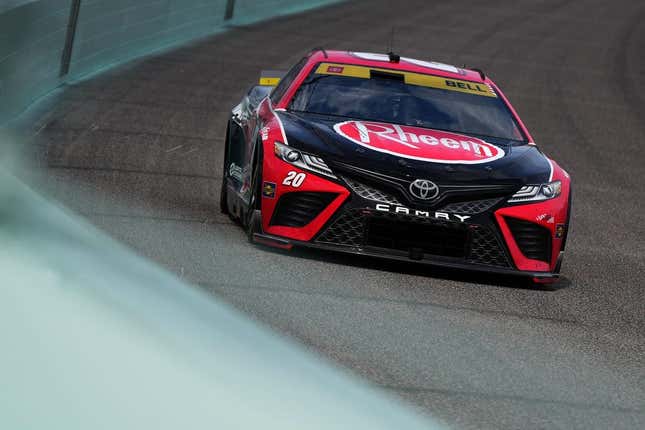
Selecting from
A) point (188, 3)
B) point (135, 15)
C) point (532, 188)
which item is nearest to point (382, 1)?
point (188, 3)

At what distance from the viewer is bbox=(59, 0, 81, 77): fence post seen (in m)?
16.0

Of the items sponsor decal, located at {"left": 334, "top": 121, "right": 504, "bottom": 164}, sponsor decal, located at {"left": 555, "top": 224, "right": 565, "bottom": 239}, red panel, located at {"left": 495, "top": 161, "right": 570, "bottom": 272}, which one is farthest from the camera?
sponsor decal, located at {"left": 555, "top": 224, "right": 565, "bottom": 239}

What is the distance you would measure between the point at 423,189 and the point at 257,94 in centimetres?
247

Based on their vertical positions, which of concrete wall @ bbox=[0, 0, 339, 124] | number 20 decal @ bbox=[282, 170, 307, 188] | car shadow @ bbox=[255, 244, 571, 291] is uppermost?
number 20 decal @ bbox=[282, 170, 307, 188]

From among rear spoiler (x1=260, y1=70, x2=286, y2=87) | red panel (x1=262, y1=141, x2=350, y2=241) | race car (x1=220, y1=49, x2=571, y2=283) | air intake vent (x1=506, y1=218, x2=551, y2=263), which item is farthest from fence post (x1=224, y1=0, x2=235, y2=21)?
air intake vent (x1=506, y1=218, x2=551, y2=263)

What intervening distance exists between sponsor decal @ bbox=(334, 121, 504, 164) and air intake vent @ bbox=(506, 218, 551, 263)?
46 centimetres

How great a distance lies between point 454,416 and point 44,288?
5.74ft

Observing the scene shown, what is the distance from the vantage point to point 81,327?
515 centimetres

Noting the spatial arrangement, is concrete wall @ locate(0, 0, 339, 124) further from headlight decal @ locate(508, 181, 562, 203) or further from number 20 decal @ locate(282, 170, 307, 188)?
headlight decal @ locate(508, 181, 562, 203)

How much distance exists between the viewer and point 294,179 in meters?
8.00

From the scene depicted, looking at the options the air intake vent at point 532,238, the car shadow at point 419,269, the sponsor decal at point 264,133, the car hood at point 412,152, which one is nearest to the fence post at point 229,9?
the car hood at point 412,152

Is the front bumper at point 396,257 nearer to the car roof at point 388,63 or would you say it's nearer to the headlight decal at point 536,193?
the headlight decal at point 536,193

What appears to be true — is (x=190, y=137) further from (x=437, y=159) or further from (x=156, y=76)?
(x=437, y=159)

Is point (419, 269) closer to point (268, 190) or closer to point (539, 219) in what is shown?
point (539, 219)
